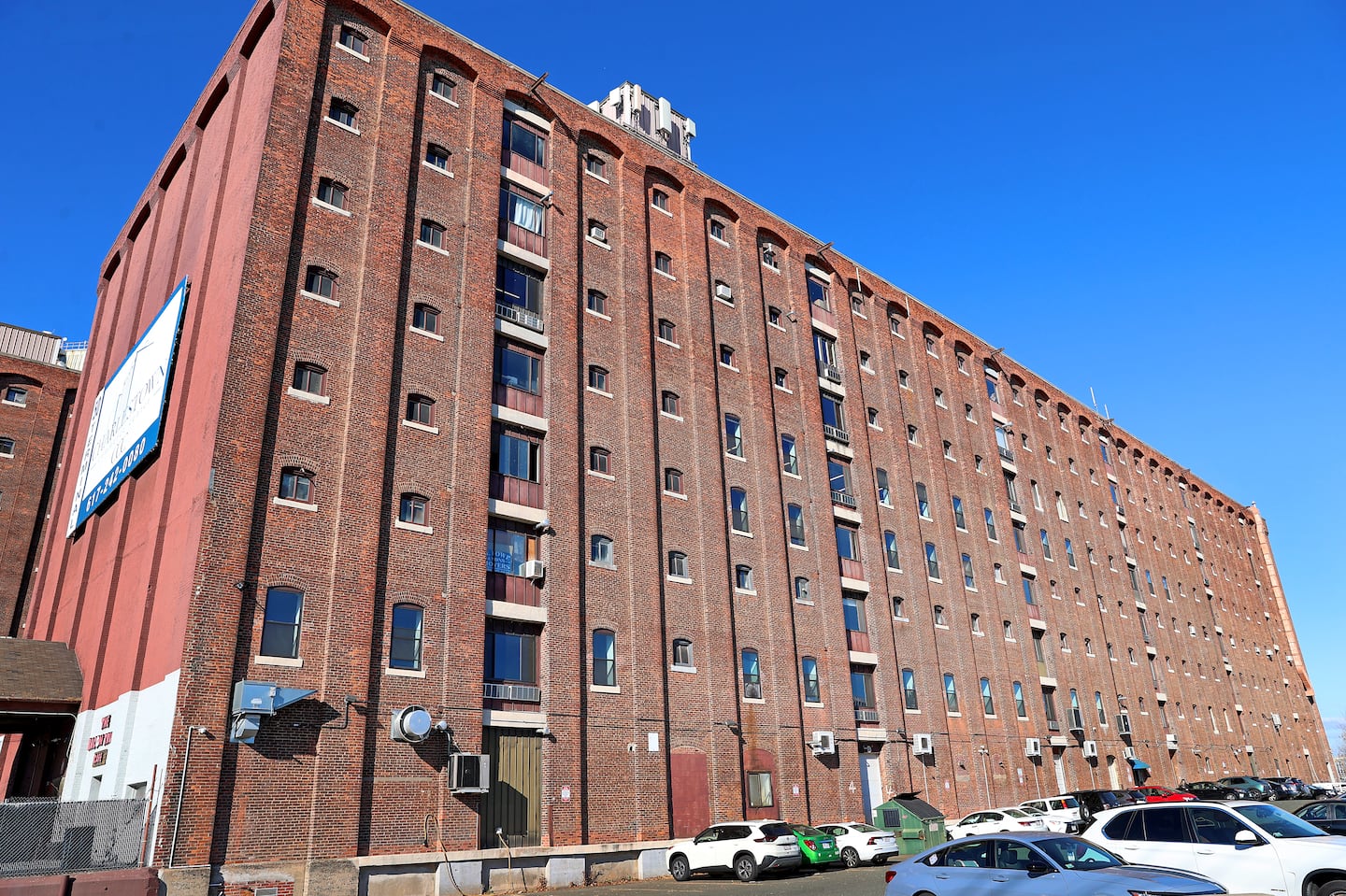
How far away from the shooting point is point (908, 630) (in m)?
40.0

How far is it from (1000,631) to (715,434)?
20.5 meters

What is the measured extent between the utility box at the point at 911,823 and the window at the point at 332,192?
2579cm

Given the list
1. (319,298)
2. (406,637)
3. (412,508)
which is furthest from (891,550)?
(319,298)

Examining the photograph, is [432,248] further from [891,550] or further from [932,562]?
[932,562]

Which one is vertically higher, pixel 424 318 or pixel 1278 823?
pixel 424 318

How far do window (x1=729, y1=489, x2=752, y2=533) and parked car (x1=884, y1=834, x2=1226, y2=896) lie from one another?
19.6 m

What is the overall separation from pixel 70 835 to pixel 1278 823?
22159 mm

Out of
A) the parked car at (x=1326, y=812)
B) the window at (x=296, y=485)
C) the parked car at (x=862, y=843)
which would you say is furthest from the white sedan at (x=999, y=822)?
the window at (x=296, y=485)

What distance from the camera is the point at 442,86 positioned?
3148cm

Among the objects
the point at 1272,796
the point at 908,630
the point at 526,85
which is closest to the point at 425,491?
the point at 526,85

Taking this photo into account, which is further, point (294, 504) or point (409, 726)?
point (294, 504)

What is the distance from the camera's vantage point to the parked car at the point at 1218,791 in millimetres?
40344

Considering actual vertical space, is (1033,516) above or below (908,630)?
above

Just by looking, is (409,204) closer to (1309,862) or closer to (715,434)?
(715,434)
